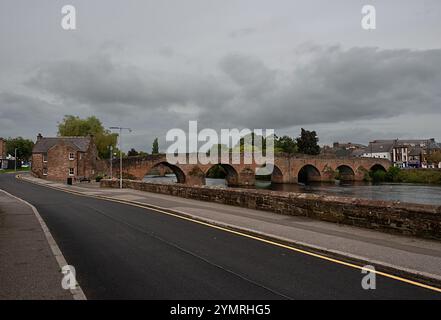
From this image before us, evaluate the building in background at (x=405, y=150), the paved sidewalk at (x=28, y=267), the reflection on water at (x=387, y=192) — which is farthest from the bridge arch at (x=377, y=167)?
the paved sidewalk at (x=28, y=267)

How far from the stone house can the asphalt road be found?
4908 cm

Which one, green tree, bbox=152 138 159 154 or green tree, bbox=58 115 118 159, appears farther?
green tree, bbox=152 138 159 154

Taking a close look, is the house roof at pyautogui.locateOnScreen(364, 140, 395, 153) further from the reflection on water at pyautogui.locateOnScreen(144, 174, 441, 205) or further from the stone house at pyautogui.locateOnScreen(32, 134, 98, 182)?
the stone house at pyautogui.locateOnScreen(32, 134, 98, 182)

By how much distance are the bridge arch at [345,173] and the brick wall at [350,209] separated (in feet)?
244

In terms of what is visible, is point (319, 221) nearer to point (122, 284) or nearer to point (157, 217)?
point (157, 217)

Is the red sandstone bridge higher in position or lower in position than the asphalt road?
higher

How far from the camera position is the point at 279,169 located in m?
72.8

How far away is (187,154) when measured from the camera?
5562 centimetres

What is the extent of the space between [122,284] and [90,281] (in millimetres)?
547

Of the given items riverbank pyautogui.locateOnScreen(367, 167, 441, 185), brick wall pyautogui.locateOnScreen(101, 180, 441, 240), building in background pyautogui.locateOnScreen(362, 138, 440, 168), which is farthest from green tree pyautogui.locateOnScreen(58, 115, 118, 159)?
building in background pyautogui.locateOnScreen(362, 138, 440, 168)

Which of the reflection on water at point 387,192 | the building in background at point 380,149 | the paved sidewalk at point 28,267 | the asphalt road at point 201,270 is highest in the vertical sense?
the building in background at point 380,149

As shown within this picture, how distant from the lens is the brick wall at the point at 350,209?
8797 millimetres

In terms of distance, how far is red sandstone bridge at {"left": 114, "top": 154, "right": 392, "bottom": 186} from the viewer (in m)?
49.7

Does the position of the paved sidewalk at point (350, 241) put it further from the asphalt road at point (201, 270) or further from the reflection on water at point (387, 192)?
the reflection on water at point (387, 192)
